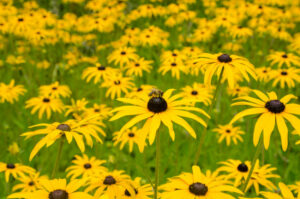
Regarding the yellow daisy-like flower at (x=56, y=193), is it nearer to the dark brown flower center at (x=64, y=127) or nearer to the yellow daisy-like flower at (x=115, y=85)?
the dark brown flower center at (x=64, y=127)

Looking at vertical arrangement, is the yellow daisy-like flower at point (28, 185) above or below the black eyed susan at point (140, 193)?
below

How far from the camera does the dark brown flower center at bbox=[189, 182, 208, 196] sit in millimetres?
1807

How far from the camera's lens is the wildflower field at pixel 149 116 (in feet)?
6.61

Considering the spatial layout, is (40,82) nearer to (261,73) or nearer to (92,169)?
(92,169)

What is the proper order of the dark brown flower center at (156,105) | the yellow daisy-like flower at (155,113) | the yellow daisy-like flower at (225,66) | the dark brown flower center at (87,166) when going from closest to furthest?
the yellow daisy-like flower at (155,113) → the dark brown flower center at (156,105) → the yellow daisy-like flower at (225,66) → the dark brown flower center at (87,166)

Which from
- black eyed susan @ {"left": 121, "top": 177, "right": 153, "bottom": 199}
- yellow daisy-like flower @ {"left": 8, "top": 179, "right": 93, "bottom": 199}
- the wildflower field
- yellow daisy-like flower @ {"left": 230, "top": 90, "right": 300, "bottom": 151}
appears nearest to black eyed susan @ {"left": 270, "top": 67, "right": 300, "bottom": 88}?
the wildflower field

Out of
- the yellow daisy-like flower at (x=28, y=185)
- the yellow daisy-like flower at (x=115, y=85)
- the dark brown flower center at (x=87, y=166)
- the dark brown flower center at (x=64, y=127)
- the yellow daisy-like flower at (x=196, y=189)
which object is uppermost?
the yellow daisy-like flower at (x=115, y=85)

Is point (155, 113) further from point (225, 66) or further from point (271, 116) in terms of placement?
point (225, 66)

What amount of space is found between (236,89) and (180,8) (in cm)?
433

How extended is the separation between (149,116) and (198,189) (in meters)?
0.52

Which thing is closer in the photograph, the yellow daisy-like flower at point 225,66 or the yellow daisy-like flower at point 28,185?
the yellow daisy-like flower at point 225,66

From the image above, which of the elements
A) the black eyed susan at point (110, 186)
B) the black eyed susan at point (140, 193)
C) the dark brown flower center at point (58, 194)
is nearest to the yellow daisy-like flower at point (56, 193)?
the dark brown flower center at point (58, 194)

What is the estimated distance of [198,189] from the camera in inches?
71.4

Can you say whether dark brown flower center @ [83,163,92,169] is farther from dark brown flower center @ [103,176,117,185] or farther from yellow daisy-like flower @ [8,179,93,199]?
yellow daisy-like flower @ [8,179,93,199]
